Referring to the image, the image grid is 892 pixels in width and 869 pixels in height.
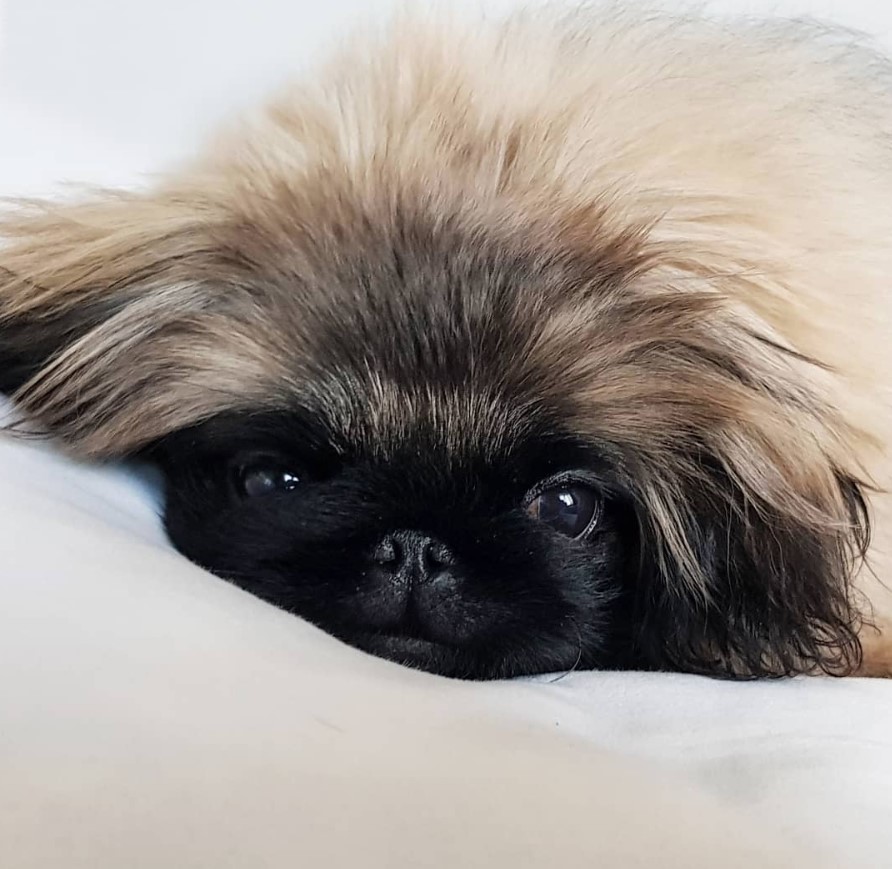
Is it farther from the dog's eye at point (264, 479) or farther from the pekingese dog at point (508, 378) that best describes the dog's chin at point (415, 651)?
the dog's eye at point (264, 479)

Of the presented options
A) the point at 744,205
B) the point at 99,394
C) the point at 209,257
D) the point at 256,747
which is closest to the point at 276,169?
the point at 209,257

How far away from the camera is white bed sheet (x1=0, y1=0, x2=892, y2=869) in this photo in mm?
603

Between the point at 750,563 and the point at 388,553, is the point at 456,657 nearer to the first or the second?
the point at 388,553

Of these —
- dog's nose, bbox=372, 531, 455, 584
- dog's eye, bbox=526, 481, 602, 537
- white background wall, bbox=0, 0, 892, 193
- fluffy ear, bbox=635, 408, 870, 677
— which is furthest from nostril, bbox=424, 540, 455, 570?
white background wall, bbox=0, 0, 892, 193

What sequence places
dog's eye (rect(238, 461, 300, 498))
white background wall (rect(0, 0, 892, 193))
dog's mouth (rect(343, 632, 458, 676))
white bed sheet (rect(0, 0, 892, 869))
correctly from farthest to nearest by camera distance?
white background wall (rect(0, 0, 892, 193))
dog's eye (rect(238, 461, 300, 498))
dog's mouth (rect(343, 632, 458, 676))
white bed sheet (rect(0, 0, 892, 869))

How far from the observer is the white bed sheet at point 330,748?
1.98 ft

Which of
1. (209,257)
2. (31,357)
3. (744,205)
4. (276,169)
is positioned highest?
(744,205)

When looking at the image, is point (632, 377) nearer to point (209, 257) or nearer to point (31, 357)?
point (209, 257)

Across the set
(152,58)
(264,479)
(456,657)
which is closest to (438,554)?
(456,657)

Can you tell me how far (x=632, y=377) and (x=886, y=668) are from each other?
20.6 inches

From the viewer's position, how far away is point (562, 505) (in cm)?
124

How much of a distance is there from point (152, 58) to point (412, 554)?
4.70ft

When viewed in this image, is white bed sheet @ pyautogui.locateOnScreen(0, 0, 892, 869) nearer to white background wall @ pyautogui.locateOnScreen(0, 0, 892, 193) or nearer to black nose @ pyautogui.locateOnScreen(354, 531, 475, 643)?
black nose @ pyautogui.locateOnScreen(354, 531, 475, 643)

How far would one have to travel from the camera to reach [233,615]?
90 cm
